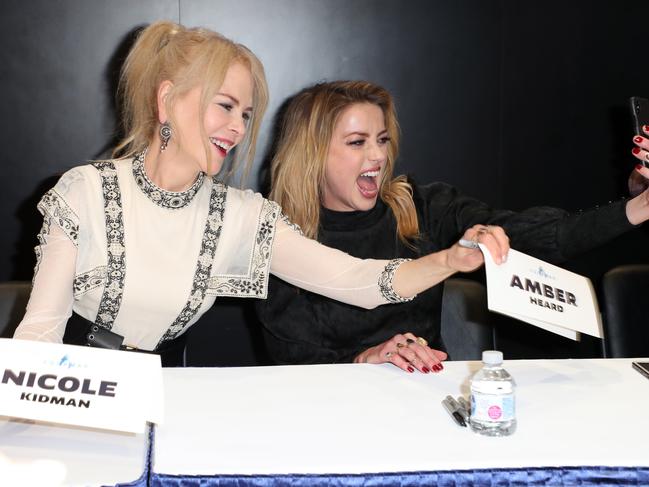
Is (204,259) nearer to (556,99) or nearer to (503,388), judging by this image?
(503,388)

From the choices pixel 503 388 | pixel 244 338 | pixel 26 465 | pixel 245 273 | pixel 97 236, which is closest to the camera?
pixel 26 465

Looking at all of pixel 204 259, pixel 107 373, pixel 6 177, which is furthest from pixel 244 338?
pixel 107 373

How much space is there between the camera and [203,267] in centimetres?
223

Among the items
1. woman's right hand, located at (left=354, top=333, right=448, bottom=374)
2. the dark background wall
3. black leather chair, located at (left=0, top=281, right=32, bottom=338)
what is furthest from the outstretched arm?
the dark background wall

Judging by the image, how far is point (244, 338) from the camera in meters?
3.48

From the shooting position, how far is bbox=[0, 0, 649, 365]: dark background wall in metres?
3.23

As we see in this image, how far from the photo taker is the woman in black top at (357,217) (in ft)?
8.18

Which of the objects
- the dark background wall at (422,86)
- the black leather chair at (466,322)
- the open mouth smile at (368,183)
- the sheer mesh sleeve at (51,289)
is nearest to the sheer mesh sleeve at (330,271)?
the open mouth smile at (368,183)

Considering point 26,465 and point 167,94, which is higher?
point 167,94

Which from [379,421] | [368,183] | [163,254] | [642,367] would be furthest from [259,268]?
[642,367]

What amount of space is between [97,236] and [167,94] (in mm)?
384

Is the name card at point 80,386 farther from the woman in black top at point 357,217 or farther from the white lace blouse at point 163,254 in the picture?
the woman in black top at point 357,217

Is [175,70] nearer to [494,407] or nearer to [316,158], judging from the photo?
[316,158]

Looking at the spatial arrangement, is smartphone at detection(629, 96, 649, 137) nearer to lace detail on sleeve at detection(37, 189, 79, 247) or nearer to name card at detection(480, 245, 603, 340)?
name card at detection(480, 245, 603, 340)
